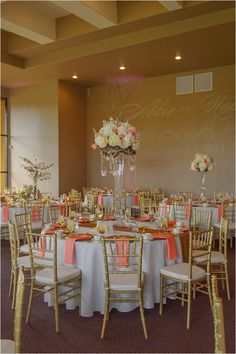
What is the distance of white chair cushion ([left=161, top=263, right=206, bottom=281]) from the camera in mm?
3953

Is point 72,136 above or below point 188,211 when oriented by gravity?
above

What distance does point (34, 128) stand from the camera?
12.5m

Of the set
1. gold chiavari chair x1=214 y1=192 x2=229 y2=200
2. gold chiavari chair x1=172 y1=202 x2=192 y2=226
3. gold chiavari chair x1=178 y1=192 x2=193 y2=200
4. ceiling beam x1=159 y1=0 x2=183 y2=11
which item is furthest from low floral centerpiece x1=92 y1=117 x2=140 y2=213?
gold chiavari chair x1=214 y1=192 x2=229 y2=200

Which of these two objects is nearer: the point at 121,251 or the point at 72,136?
the point at 121,251

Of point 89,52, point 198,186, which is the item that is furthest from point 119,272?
point 198,186

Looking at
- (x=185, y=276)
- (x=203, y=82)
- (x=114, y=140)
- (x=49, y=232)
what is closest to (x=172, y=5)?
(x=114, y=140)

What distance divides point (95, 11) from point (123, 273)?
507 centimetres

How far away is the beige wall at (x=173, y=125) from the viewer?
33.7 feet

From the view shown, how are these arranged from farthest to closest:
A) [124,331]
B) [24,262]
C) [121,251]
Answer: [24,262] → [121,251] → [124,331]

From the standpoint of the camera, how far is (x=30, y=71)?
1072 cm

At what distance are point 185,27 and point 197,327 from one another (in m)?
5.95

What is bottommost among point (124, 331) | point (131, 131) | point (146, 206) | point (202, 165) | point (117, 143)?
point (124, 331)

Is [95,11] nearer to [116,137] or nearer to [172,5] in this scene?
[172,5]

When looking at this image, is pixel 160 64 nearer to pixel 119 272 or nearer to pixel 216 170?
pixel 216 170
